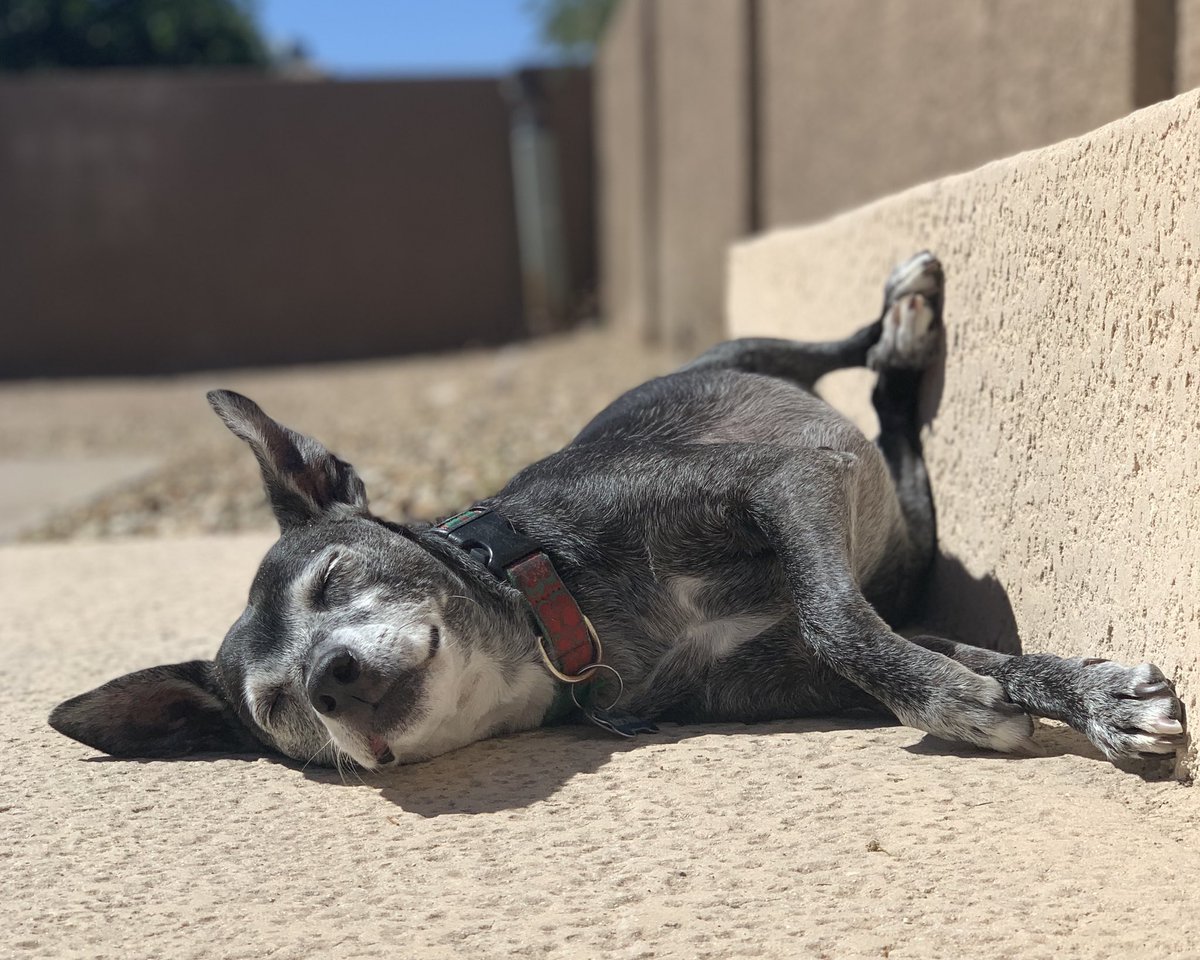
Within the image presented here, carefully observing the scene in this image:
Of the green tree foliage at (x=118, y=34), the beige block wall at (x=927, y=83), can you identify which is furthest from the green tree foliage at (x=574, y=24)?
the beige block wall at (x=927, y=83)

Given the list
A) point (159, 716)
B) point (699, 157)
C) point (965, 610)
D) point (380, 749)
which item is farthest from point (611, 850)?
point (699, 157)

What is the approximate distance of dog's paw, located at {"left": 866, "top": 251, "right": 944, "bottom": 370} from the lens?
358 centimetres

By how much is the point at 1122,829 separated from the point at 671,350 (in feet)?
30.4

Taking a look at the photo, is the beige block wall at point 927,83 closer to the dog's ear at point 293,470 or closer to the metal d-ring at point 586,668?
the metal d-ring at point 586,668

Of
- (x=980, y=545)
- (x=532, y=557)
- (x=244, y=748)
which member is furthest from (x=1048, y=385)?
(x=244, y=748)

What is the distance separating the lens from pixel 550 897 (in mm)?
2234

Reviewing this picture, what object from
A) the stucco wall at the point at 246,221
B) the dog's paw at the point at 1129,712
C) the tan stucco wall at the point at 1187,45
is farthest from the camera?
the stucco wall at the point at 246,221

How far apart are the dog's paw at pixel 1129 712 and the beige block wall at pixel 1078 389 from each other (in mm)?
43

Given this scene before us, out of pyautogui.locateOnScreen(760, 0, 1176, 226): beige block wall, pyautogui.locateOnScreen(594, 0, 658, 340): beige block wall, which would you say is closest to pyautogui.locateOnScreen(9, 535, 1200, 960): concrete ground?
pyautogui.locateOnScreen(760, 0, 1176, 226): beige block wall

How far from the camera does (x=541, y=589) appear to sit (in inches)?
117

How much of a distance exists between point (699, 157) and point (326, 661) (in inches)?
313

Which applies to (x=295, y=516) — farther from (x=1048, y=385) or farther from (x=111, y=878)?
(x=1048, y=385)

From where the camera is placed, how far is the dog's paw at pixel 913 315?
141 inches

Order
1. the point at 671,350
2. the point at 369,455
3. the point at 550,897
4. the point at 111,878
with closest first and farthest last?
1. the point at 550,897
2. the point at 111,878
3. the point at 369,455
4. the point at 671,350
